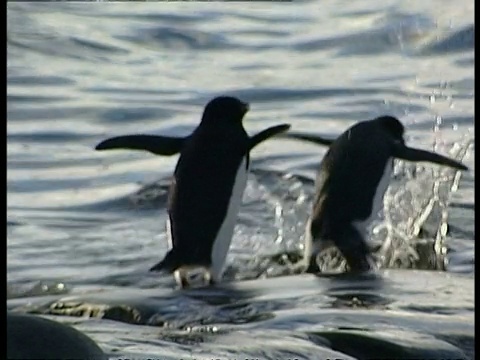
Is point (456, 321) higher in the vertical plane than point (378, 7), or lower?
lower

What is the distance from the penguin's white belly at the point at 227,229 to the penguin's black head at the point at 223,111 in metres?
0.19

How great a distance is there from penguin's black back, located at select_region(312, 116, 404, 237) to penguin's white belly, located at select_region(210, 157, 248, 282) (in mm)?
346

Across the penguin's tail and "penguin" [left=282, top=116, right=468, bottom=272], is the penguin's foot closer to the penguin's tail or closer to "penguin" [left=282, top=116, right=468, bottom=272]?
the penguin's tail

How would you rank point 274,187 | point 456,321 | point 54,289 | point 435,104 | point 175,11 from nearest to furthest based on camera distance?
1. point 456,321
2. point 54,289
3. point 274,187
4. point 435,104
5. point 175,11

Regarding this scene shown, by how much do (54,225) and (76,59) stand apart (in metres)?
6.68

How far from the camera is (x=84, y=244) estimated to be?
26.9 feet

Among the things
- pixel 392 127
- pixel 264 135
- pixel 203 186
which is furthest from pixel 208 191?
pixel 392 127

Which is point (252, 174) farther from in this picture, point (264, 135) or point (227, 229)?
point (227, 229)

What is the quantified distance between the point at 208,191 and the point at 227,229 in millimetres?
180

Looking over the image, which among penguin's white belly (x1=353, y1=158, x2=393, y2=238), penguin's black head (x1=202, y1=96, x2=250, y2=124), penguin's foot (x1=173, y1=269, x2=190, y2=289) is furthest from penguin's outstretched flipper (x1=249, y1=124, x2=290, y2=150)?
penguin's foot (x1=173, y1=269, x2=190, y2=289)

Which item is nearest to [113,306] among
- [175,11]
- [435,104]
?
[435,104]

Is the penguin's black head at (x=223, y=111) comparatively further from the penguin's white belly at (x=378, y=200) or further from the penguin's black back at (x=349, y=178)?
the penguin's white belly at (x=378, y=200)

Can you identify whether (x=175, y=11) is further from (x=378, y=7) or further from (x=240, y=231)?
(x=240, y=231)

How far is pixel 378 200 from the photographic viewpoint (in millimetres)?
7941
